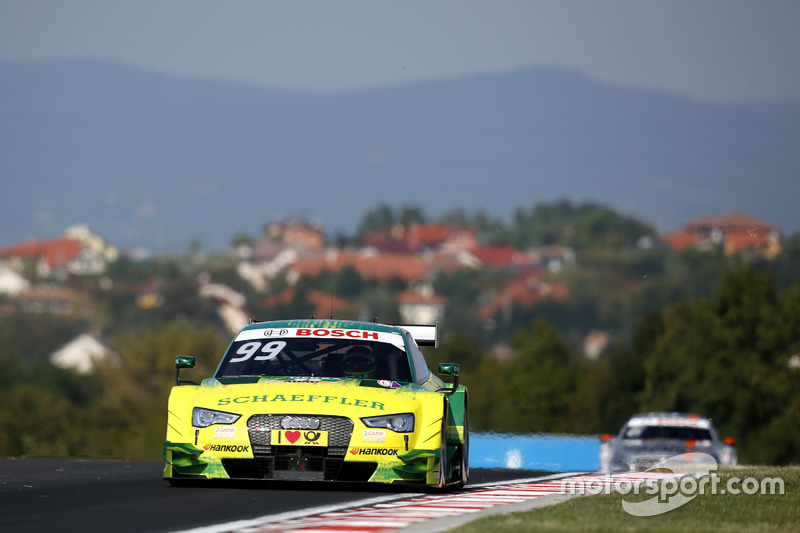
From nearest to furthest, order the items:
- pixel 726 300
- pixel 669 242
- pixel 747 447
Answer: pixel 747 447
pixel 726 300
pixel 669 242

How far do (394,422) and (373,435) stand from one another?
217mm

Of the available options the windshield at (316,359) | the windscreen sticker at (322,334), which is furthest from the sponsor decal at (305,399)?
the windscreen sticker at (322,334)

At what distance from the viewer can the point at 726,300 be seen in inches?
3049

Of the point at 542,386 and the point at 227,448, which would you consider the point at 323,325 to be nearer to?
the point at 227,448

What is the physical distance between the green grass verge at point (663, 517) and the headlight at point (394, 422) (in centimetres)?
128

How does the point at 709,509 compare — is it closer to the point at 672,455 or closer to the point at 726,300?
the point at 672,455

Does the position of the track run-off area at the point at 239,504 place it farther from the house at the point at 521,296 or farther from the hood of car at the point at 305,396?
the house at the point at 521,296

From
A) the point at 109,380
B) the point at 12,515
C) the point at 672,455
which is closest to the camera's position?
the point at 12,515

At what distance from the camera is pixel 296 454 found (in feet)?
38.0

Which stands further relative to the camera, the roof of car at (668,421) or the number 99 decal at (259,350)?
the roof of car at (668,421)

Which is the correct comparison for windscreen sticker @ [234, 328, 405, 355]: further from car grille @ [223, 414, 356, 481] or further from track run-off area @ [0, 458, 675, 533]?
car grille @ [223, 414, 356, 481]

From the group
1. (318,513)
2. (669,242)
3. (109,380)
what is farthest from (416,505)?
(669,242)

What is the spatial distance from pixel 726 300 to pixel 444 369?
65721mm

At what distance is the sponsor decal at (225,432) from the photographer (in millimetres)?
11578
